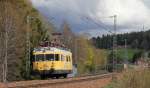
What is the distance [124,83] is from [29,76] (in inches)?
1262

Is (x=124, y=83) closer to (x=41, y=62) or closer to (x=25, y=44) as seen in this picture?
(x=41, y=62)

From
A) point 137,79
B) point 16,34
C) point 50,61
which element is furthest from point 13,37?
point 137,79

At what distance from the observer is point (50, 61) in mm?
43844

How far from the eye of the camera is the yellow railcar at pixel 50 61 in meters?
43.5

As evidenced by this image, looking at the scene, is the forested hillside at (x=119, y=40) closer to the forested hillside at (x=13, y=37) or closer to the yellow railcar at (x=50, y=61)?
the forested hillside at (x=13, y=37)

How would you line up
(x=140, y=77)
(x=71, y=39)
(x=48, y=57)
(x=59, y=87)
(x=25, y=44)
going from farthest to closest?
(x=71, y=39)
(x=25, y=44)
(x=48, y=57)
(x=59, y=87)
(x=140, y=77)

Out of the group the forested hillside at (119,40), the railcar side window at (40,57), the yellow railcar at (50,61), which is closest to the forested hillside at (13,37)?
the railcar side window at (40,57)

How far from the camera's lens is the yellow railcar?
143 feet

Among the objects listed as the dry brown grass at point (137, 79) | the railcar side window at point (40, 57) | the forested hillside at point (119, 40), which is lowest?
the dry brown grass at point (137, 79)

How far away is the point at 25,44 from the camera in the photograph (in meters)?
54.6

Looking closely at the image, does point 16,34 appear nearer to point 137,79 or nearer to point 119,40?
point 137,79

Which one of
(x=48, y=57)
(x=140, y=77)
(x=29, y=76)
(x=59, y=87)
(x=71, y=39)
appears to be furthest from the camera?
(x=71, y=39)

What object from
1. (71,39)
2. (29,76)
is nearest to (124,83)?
(29,76)

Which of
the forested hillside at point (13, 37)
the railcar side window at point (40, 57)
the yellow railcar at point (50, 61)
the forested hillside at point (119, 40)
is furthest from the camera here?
the forested hillside at point (119, 40)
